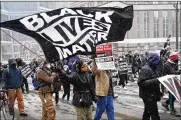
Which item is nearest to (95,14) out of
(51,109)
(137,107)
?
(51,109)

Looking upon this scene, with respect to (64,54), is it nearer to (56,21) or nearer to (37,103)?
(56,21)

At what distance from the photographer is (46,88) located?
794 cm

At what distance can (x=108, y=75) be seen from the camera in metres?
7.63

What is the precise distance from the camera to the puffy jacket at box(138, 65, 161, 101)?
617 centimetres

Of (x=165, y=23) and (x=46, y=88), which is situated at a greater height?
(x=165, y=23)

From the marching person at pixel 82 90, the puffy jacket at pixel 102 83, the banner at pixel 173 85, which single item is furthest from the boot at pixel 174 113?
the banner at pixel 173 85

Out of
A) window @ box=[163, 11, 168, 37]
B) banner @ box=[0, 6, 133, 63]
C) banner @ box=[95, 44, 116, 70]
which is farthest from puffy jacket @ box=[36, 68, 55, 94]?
window @ box=[163, 11, 168, 37]

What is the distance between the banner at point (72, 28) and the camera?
5496mm

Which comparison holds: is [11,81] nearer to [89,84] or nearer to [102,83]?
[102,83]

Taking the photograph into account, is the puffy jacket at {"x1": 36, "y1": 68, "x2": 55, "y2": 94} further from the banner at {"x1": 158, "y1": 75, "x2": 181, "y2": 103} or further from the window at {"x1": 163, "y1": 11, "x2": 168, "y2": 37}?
the window at {"x1": 163, "y1": 11, "x2": 168, "y2": 37}

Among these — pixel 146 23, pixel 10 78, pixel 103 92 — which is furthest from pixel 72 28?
pixel 146 23

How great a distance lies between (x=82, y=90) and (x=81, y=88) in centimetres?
4

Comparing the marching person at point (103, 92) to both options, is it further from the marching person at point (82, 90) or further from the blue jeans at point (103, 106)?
the marching person at point (82, 90)

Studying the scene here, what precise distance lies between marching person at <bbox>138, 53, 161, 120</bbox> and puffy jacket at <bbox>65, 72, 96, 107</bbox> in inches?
37.5
